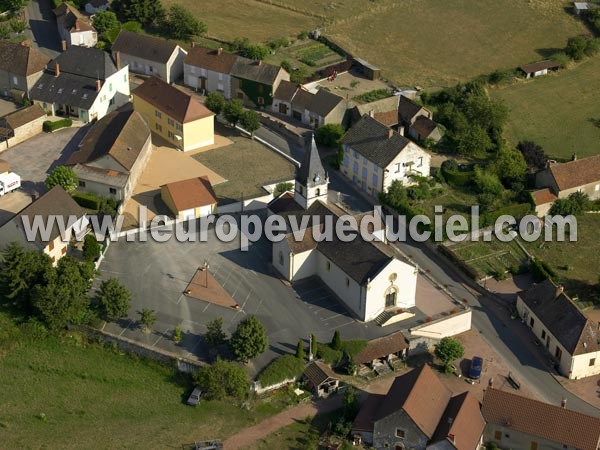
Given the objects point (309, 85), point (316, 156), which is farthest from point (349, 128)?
point (316, 156)

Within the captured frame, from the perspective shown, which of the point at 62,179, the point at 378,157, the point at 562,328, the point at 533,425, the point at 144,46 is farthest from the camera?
the point at 144,46

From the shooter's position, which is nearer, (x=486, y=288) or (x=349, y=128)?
(x=486, y=288)

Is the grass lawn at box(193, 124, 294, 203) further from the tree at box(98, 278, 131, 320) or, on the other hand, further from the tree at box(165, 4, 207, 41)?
the tree at box(165, 4, 207, 41)

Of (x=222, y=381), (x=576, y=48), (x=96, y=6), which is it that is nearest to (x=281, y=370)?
(x=222, y=381)

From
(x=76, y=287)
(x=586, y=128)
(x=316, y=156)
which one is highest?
(x=316, y=156)

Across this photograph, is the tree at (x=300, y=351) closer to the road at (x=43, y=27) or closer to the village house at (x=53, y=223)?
the village house at (x=53, y=223)

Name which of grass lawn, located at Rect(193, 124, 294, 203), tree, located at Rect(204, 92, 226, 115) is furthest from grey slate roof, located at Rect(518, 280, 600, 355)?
tree, located at Rect(204, 92, 226, 115)

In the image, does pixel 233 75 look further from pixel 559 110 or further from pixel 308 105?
pixel 559 110

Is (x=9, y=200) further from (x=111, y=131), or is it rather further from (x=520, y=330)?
(x=520, y=330)
